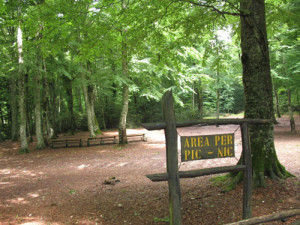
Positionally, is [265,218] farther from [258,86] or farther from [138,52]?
[138,52]

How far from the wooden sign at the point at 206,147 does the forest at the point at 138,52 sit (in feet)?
6.26

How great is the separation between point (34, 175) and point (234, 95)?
42.8m

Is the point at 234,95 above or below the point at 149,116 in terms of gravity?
above

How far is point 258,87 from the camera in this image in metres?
5.21

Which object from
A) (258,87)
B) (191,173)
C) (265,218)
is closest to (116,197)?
(191,173)

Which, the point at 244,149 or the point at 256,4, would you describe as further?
the point at 256,4

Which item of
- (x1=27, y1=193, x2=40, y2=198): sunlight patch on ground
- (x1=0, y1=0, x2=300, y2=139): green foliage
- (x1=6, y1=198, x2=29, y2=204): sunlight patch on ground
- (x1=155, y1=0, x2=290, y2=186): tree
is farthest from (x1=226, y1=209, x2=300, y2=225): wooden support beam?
(x1=27, y1=193, x2=40, y2=198): sunlight patch on ground

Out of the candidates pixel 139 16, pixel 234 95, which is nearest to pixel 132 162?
pixel 139 16

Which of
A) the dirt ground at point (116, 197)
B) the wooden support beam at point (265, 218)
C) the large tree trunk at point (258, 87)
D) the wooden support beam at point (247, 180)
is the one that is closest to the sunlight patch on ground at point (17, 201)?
the dirt ground at point (116, 197)

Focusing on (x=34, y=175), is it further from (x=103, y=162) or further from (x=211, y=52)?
(x=211, y=52)

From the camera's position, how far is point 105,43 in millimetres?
7559

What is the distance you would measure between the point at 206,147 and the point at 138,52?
5.47 metres

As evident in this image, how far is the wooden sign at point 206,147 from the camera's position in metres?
3.52

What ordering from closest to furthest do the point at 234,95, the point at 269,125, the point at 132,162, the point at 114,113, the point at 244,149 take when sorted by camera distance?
the point at 244,149 < the point at 269,125 < the point at 132,162 < the point at 114,113 < the point at 234,95
